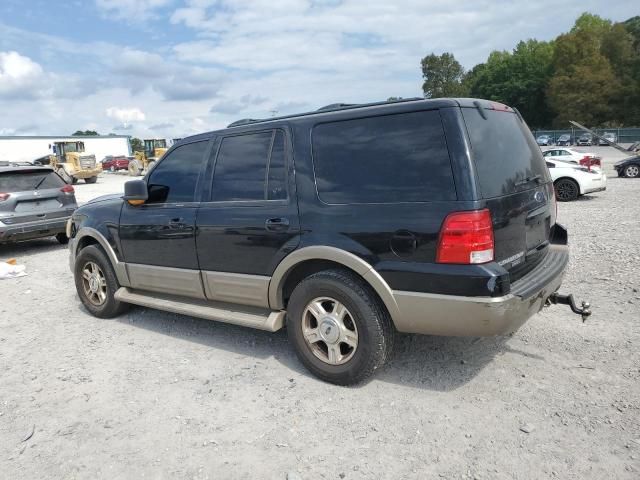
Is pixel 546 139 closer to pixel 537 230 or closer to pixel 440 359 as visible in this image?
pixel 537 230

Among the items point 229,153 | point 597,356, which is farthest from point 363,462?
point 229,153

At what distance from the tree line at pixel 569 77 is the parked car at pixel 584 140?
14954mm

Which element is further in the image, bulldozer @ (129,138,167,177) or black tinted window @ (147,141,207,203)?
bulldozer @ (129,138,167,177)

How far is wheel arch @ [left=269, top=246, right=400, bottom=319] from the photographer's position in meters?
3.25

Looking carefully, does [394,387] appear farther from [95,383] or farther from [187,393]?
[95,383]

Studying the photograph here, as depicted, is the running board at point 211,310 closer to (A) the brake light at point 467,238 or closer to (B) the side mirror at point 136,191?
(B) the side mirror at point 136,191

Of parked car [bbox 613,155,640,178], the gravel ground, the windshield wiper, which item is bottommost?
the gravel ground

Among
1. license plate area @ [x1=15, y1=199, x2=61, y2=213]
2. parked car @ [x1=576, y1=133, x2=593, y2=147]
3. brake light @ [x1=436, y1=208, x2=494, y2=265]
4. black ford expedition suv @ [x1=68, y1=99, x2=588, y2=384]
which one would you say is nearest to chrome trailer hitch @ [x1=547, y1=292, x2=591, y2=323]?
black ford expedition suv @ [x1=68, y1=99, x2=588, y2=384]

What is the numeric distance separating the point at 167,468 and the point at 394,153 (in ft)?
7.56

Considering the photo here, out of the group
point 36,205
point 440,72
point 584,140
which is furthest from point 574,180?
point 440,72

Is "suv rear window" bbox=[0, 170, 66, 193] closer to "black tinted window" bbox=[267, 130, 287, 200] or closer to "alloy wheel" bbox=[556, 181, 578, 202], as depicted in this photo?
"black tinted window" bbox=[267, 130, 287, 200]

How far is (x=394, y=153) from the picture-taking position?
3.22 m

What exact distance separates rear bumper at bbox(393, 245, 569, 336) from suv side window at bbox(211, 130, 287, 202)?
1.27 meters

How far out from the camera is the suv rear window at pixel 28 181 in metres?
8.99
